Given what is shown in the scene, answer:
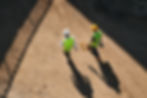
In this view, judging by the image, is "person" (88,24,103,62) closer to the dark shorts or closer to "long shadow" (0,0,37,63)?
the dark shorts

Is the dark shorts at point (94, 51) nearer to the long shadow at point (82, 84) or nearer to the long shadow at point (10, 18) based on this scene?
the long shadow at point (82, 84)

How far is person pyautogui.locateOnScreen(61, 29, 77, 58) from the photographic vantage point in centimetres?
1037

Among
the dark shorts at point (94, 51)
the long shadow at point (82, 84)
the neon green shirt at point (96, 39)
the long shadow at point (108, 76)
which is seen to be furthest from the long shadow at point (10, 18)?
the long shadow at point (108, 76)

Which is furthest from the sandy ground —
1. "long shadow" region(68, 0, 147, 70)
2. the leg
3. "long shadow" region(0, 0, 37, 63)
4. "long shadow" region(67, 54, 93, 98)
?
"long shadow" region(0, 0, 37, 63)

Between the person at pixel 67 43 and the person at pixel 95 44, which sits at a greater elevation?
the person at pixel 95 44

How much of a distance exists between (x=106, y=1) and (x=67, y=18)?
231cm

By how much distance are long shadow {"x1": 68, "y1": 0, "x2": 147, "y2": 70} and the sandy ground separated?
16.4 inches

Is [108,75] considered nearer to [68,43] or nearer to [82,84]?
[82,84]

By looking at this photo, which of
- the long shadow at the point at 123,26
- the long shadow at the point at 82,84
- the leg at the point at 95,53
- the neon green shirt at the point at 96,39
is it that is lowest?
the long shadow at the point at 82,84

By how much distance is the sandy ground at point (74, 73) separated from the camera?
1005 centimetres

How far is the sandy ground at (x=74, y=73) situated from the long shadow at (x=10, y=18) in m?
1.13

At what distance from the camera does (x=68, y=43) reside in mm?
10484

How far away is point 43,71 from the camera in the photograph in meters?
10.6

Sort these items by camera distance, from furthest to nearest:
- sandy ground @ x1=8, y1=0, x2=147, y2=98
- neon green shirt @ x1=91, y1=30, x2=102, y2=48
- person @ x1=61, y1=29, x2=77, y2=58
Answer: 1. neon green shirt @ x1=91, y1=30, x2=102, y2=48
2. person @ x1=61, y1=29, x2=77, y2=58
3. sandy ground @ x1=8, y1=0, x2=147, y2=98
